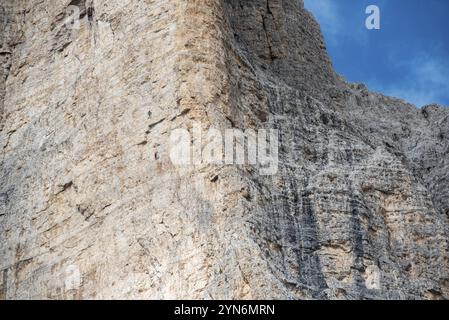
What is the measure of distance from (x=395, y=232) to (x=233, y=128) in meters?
5.09

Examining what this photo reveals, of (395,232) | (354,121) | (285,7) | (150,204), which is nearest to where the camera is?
(150,204)

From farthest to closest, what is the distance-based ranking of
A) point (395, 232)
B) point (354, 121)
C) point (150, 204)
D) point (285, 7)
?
1. point (285, 7)
2. point (354, 121)
3. point (395, 232)
4. point (150, 204)

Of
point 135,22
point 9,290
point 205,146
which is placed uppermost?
point 135,22

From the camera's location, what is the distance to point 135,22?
113 feet

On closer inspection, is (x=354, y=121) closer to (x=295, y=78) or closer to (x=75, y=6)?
(x=295, y=78)

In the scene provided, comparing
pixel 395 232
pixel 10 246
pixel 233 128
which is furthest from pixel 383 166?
pixel 10 246

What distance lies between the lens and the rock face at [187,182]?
95.9 feet

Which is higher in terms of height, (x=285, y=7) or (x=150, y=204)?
(x=285, y=7)

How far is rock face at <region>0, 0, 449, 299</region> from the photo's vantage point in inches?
1150

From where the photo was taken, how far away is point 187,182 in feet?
98.7

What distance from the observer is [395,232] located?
107 ft

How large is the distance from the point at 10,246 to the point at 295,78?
10.5 m


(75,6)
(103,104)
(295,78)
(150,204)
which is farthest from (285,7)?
(150,204)

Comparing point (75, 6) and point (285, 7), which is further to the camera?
point (285, 7)
